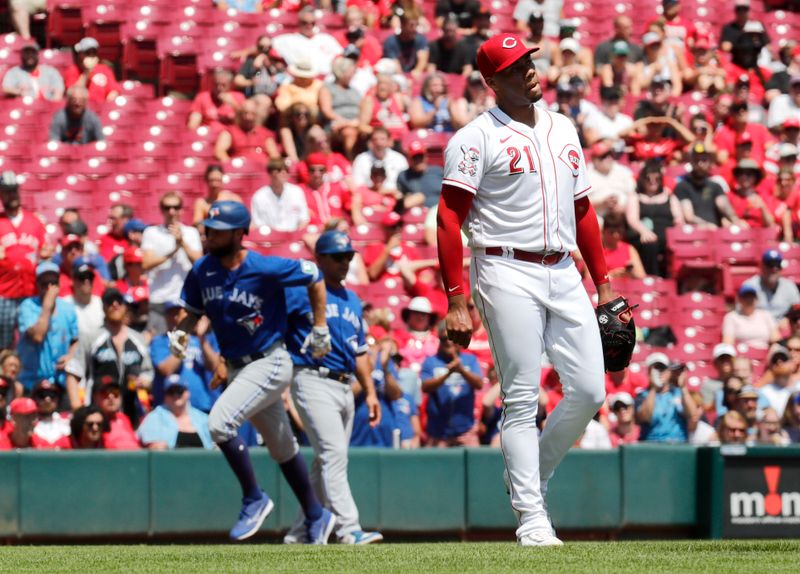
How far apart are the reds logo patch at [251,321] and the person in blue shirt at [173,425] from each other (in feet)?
8.32

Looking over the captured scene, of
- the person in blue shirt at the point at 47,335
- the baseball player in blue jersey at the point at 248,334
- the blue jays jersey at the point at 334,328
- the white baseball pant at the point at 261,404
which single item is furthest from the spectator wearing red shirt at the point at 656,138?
A: the white baseball pant at the point at 261,404

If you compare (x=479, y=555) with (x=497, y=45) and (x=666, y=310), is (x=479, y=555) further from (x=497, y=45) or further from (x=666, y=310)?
(x=666, y=310)

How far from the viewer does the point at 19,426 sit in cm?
1003

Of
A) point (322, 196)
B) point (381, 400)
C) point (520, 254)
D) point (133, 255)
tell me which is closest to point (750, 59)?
point (322, 196)

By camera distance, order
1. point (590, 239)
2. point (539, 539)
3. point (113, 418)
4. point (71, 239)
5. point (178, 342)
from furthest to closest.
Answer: point (71, 239)
point (113, 418)
point (178, 342)
point (590, 239)
point (539, 539)

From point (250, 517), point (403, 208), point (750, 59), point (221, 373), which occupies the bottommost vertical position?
point (250, 517)

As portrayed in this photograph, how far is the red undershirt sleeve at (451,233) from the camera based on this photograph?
5.66m

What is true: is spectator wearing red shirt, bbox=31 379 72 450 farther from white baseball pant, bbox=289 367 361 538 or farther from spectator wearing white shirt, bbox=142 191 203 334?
white baseball pant, bbox=289 367 361 538

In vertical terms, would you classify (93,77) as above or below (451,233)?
above

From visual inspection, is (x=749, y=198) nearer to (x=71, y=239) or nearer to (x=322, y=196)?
(x=322, y=196)

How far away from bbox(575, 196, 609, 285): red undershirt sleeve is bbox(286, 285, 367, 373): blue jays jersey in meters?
2.64

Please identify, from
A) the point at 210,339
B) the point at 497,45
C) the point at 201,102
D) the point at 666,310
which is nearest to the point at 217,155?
the point at 201,102

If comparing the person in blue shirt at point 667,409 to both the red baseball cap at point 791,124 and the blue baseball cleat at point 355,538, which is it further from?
the red baseball cap at point 791,124

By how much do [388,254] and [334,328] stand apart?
4268 mm
